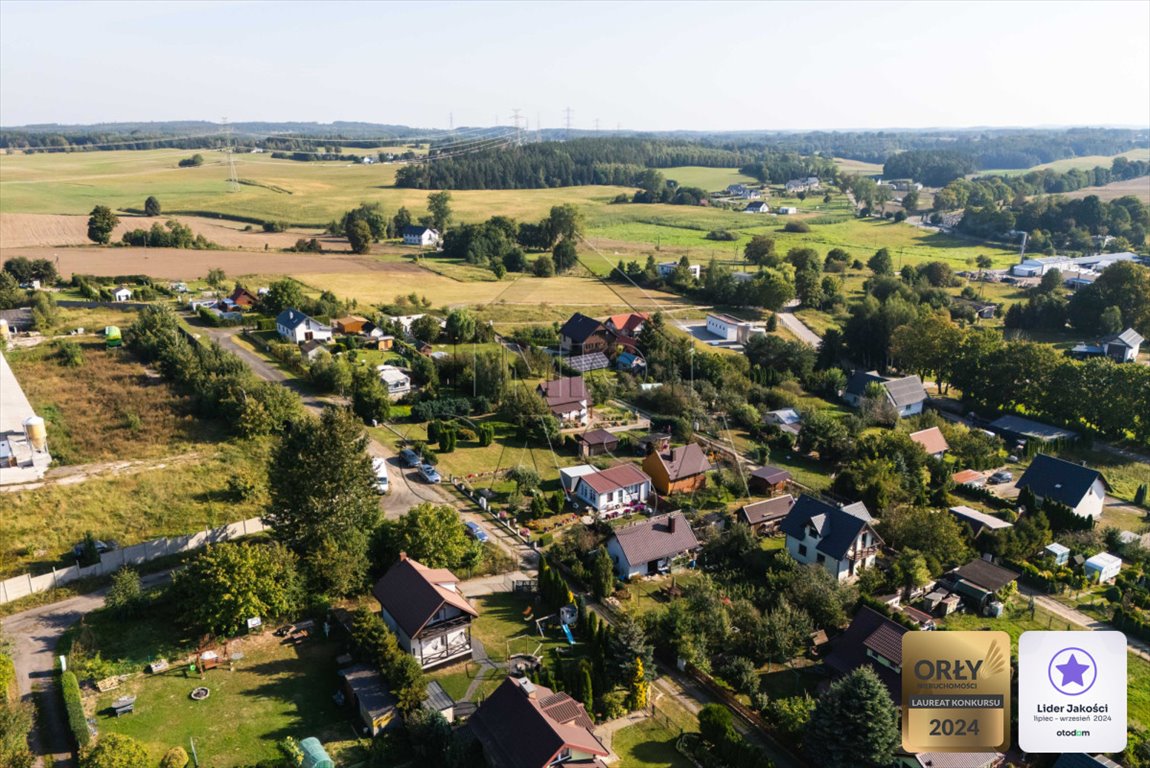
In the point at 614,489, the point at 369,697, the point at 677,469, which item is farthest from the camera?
the point at 677,469

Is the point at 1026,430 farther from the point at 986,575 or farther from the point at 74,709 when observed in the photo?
the point at 74,709

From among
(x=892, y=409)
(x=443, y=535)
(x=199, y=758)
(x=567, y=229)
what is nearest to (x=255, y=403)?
(x=443, y=535)

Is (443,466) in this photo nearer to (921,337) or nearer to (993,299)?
(921,337)

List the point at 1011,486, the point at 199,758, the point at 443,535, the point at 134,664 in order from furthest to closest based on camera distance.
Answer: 1. the point at 1011,486
2. the point at 443,535
3. the point at 134,664
4. the point at 199,758

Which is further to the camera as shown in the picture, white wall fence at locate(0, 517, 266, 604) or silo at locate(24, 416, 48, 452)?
silo at locate(24, 416, 48, 452)

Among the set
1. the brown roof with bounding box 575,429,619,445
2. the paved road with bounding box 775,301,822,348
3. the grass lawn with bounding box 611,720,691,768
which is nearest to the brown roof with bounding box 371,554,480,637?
the grass lawn with bounding box 611,720,691,768

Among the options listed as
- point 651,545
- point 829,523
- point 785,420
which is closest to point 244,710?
point 651,545

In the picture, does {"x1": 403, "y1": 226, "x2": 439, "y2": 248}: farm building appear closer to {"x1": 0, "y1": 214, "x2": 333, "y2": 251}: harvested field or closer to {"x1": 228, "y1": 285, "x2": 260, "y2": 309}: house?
{"x1": 0, "y1": 214, "x2": 333, "y2": 251}: harvested field
